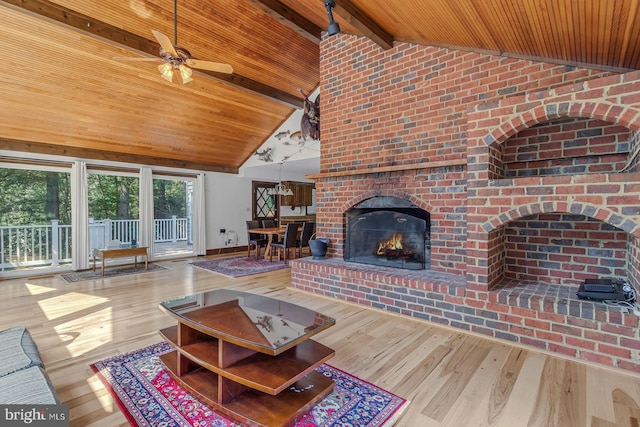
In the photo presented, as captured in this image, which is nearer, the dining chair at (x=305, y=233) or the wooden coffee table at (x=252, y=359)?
the wooden coffee table at (x=252, y=359)

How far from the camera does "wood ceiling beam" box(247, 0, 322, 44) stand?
378 centimetres

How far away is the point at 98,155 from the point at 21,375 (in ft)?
18.2

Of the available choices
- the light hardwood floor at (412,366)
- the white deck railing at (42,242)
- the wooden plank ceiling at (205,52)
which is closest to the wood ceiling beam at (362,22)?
the wooden plank ceiling at (205,52)

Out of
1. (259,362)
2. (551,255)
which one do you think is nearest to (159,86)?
(259,362)

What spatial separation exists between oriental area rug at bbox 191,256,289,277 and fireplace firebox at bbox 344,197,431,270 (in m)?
2.15

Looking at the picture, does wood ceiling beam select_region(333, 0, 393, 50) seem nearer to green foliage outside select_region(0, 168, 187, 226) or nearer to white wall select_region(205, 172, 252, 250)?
white wall select_region(205, 172, 252, 250)

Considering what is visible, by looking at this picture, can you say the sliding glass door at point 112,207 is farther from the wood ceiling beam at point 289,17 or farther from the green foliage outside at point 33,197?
the wood ceiling beam at point 289,17

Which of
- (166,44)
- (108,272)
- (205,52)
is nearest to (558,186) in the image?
(166,44)

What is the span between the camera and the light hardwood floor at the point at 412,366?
5.44 ft

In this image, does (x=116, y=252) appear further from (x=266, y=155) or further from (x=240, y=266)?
(x=266, y=155)

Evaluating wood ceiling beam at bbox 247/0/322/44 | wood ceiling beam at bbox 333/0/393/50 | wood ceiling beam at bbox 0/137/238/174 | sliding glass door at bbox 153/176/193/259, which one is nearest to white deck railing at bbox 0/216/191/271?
sliding glass door at bbox 153/176/193/259

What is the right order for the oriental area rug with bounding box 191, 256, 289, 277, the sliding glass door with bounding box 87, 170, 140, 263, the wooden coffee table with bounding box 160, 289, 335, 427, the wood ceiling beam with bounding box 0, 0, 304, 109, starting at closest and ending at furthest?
the wooden coffee table with bounding box 160, 289, 335, 427 → the wood ceiling beam with bounding box 0, 0, 304, 109 → the oriental area rug with bounding box 191, 256, 289, 277 → the sliding glass door with bounding box 87, 170, 140, 263

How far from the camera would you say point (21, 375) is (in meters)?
1.56

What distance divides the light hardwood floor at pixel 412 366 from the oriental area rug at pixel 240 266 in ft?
5.55
